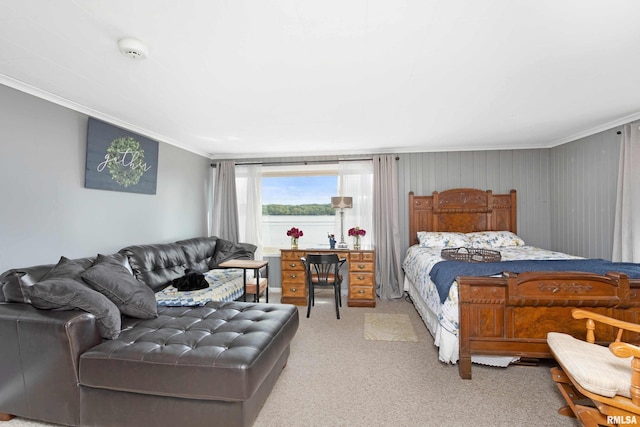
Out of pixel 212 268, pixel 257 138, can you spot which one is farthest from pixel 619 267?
pixel 212 268

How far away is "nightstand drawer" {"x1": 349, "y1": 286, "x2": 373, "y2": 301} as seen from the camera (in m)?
4.27

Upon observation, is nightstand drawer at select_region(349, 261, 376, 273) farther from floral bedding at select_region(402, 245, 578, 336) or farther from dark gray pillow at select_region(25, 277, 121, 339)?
dark gray pillow at select_region(25, 277, 121, 339)

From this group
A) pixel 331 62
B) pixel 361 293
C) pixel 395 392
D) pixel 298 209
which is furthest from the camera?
pixel 298 209

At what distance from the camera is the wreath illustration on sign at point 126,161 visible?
10.6 feet

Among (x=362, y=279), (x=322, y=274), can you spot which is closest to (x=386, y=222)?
(x=362, y=279)

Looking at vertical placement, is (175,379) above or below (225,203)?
below

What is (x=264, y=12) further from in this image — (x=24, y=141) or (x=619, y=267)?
(x=619, y=267)

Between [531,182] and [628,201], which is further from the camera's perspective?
[531,182]

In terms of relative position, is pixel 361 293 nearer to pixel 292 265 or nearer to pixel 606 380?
pixel 292 265

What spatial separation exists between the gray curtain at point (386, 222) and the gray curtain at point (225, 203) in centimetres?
236

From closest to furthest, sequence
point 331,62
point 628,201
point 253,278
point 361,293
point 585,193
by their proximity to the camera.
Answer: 1. point 331,62
2. point 628,201
3. point 585,193
4. point 253,278
5. point 361,293

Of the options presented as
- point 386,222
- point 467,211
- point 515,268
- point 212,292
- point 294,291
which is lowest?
point 294,291

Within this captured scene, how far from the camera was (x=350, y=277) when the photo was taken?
4305 mm

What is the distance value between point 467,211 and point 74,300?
4.78 metres
